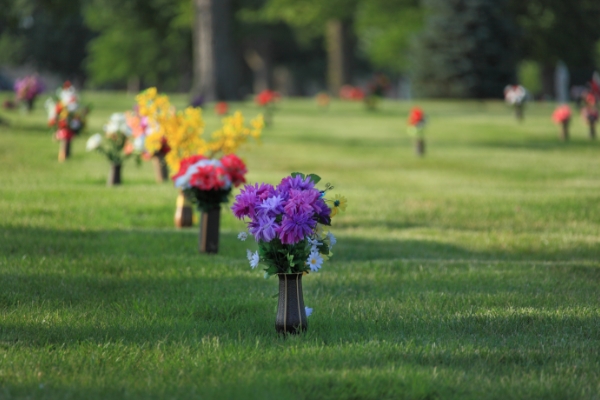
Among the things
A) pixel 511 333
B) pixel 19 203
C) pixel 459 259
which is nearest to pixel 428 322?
pixel 511 333

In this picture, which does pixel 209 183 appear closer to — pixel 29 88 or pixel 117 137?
pixel 117 137

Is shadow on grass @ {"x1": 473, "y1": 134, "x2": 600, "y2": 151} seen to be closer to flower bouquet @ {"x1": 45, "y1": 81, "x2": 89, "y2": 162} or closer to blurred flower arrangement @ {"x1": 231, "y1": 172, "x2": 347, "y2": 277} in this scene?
flower bouquet @ {"x1": 45, "y1": 81, "x2": 89, "y2": 162}

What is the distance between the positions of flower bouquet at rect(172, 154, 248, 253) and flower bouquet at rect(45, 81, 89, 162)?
8.75 m

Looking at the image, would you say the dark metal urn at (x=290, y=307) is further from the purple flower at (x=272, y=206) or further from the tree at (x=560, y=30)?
the tree at (x=560, y=30)

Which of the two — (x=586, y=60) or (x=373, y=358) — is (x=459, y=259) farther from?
(x=586, y=60)

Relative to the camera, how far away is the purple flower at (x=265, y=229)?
629 centimetres

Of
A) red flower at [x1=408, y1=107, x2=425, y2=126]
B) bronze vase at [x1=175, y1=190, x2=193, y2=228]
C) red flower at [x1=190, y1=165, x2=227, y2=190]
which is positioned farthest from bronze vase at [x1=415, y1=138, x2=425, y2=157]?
red flower at [x1=190, y1=165, x2=227, y2=190]

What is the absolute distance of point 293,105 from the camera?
44062mm

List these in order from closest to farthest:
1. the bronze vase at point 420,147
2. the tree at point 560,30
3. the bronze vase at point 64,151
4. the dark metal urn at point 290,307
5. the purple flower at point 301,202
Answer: the purple flower at point 301,202 < the dark metal urn at point 290,307 < the bronze vase at point 64,151 < the bronze vase at point 420,147 < the tree at point 560,30

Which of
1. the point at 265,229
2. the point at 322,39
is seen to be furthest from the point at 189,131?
the point at 322,39

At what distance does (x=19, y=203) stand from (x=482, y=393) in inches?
384

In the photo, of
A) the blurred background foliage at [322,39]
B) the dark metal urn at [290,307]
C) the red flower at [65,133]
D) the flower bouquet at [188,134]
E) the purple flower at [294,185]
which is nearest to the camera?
the purple flower at [294,185]

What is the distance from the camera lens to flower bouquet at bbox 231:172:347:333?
20.6ft

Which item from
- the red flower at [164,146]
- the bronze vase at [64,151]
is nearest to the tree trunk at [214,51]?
the bronze vase at [64,151]
